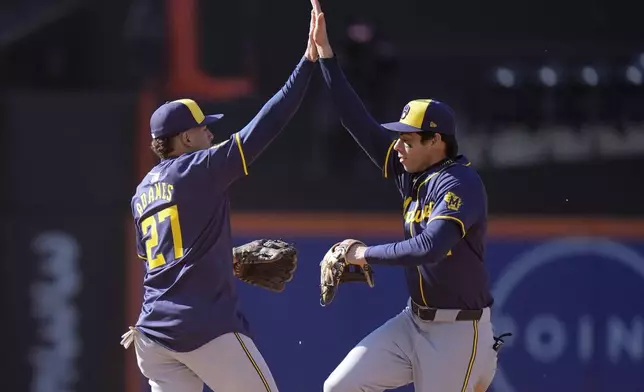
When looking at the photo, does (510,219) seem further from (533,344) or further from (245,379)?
(245,379)

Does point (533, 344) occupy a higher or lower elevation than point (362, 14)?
lower

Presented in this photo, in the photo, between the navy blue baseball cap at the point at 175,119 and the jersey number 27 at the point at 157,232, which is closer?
the jersey number 27 at the point at 157,232

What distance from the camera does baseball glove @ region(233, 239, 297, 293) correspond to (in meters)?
4.69

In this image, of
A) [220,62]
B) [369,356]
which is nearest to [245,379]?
[369,356]

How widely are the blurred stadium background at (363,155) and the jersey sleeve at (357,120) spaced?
864 millimetres

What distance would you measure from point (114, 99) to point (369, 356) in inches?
81.2

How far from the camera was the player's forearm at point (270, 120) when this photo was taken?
426 cm

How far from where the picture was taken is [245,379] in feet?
13.9

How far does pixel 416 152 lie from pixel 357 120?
419mm

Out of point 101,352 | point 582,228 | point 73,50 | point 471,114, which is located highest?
point 73,50

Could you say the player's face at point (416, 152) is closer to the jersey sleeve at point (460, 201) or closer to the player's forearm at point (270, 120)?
the jersey sleeve at point (460, 201)

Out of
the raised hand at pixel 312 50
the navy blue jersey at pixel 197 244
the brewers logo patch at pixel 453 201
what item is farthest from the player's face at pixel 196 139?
the brewers logo patch at pixel 453 201

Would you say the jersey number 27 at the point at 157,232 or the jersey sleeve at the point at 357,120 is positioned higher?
the jersey sleeve at the point at 357,120

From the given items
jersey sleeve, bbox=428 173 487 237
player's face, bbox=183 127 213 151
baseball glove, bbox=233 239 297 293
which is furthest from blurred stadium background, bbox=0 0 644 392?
jersey sleeve, bbox=428 173 487 237
